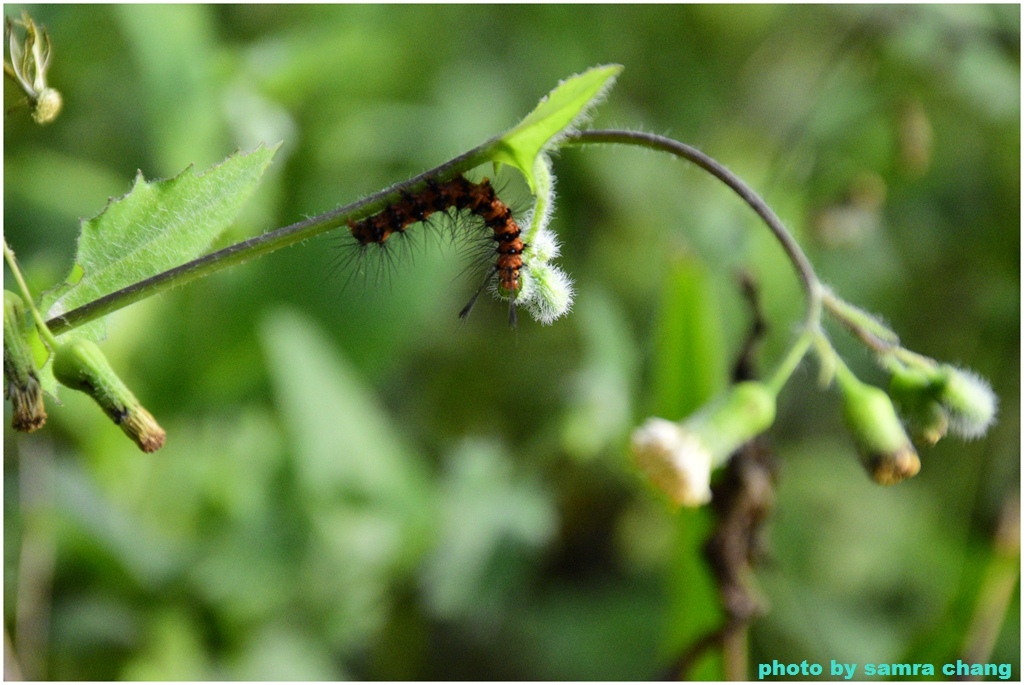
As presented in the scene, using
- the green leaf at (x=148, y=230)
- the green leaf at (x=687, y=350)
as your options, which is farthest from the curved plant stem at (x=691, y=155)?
the green leaf at (x=687, y=350)

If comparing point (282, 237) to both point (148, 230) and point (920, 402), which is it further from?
point (920, 402)

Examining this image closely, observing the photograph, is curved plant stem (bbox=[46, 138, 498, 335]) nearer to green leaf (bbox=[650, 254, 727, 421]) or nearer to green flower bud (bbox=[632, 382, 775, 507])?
green flower bud (bbox=[632, 382, 775, 507])

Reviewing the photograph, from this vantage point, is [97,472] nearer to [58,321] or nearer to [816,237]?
[58,321]

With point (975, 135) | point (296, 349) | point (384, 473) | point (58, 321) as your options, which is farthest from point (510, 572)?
point (975, 135)

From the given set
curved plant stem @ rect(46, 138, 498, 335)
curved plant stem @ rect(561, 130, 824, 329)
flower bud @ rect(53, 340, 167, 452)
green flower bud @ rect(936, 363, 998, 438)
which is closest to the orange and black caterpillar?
curved plant stem @ rect(46, 138, 498, 335)

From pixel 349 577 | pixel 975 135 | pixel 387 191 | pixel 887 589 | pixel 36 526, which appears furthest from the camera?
pixel 975 135

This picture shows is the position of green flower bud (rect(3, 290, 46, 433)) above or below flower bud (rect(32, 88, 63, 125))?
below
